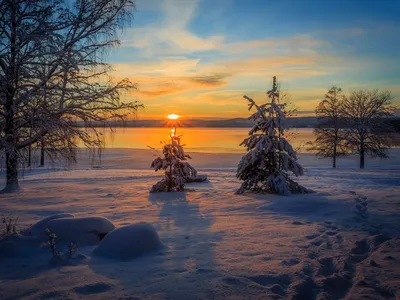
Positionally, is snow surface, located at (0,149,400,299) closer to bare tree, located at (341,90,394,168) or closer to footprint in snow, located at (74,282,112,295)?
A: footprint in snow, located at (74,282,112,295)

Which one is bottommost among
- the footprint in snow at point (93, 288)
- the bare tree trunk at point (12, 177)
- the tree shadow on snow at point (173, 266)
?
the footprint in snow at point (93, 288)

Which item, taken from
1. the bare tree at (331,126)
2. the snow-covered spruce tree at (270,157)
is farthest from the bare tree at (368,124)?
the snow-covered spruce tree at (270,157)

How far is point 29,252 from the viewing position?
4641 millimetres

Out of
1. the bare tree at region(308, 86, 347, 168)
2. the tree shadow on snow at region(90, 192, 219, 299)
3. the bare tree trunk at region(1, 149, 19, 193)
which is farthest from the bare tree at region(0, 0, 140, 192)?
the bare tree at region(308, 86, 347, 168)

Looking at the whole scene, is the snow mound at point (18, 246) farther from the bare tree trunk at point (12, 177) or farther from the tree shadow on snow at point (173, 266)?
the bare tree trunk at point (12, 177)

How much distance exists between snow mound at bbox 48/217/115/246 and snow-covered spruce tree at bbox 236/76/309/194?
612 centimetres

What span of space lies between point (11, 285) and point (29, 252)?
3.50 ft

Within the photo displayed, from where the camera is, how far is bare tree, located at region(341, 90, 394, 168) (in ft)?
94.1

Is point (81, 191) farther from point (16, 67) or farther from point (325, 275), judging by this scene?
point (325, 275)

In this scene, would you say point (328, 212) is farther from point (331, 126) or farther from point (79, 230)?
point (331, 126)

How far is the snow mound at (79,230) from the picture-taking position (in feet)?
16.7

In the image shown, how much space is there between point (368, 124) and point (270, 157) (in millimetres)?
22721

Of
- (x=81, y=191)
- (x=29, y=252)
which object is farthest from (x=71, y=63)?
(x=29, y=252)

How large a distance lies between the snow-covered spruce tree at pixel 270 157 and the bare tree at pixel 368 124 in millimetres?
21332
